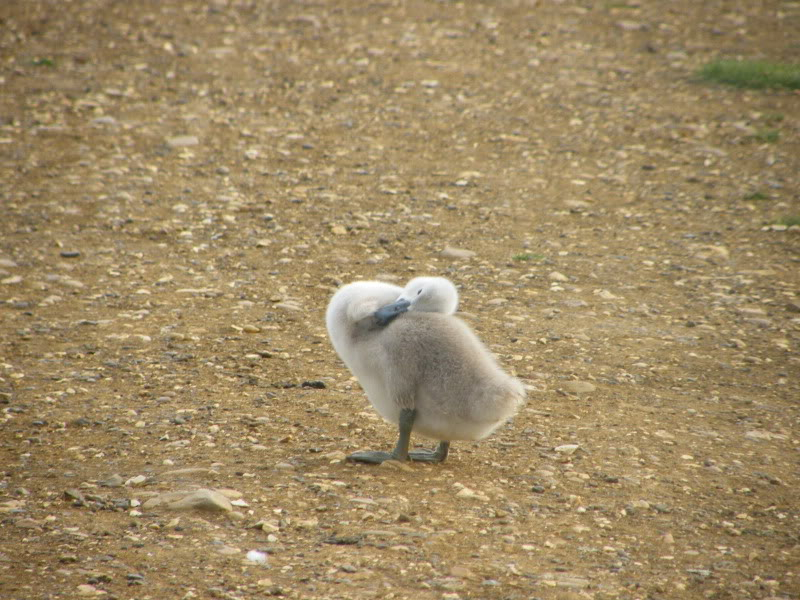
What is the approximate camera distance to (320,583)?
4.33 m

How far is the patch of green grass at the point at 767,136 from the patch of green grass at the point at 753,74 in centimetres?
177

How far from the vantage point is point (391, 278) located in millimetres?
→ 8570

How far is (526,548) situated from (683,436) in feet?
6.14

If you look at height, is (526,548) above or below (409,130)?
below

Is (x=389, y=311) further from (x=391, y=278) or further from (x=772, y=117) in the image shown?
(x=772, y=117)

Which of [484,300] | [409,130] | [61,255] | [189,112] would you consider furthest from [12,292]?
[409,130]

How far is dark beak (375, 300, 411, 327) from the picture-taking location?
5.52 metres

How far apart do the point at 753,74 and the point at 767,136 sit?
7.29 feet

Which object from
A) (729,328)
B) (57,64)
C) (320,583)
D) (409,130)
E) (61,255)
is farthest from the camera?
(57,64)

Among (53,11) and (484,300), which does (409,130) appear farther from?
(53,11)

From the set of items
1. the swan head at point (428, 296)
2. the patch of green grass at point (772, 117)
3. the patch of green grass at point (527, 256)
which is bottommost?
the patch of green grass at point (527, 256)

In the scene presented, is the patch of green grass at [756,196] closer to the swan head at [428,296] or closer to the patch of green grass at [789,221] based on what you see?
the patch of green grass at [789,221]

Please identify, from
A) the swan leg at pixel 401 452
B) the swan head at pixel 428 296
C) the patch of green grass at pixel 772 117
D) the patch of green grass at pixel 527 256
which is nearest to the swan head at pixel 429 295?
the swan head at pixel 428 296

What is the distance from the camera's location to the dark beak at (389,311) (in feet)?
18.1
